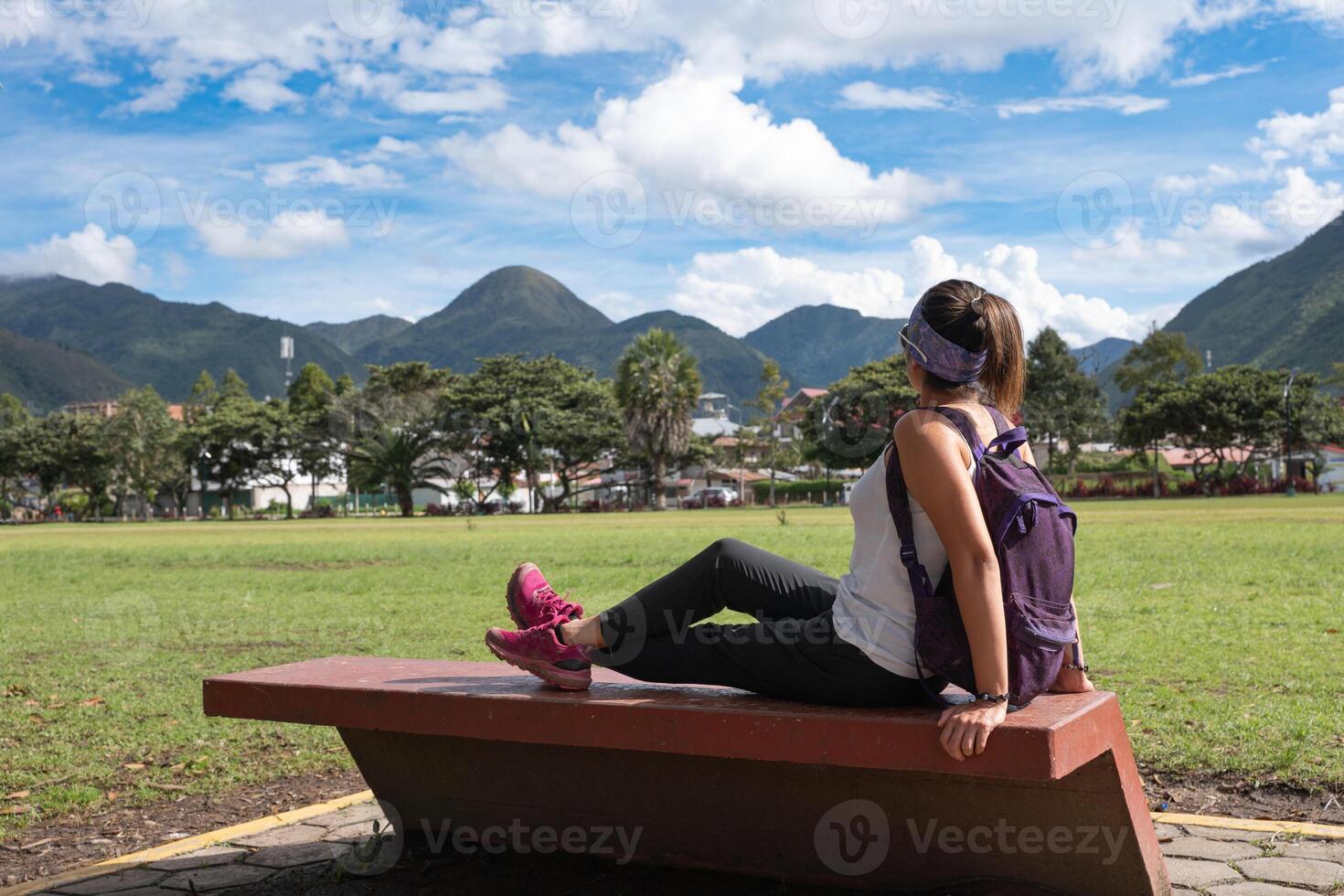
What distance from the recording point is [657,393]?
6494 cm

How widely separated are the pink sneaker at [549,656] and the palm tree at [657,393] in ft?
202

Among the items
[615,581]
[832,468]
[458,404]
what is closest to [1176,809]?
[615,581]

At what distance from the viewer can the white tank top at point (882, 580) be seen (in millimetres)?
2838

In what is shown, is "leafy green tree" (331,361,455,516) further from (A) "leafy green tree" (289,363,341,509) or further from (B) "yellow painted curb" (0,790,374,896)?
(B) "yellow painted curb" (0,790,374,896)

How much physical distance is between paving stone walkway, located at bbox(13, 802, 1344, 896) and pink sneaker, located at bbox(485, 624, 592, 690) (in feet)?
2.58

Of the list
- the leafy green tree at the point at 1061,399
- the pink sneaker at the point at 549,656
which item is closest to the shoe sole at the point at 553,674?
the pink sneaker at the point at 549,656

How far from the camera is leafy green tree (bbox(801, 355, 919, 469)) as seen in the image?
6900cm

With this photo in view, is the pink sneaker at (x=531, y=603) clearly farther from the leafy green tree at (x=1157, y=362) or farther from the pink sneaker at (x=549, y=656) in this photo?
the leafy green tree at (x=1157, y=362)

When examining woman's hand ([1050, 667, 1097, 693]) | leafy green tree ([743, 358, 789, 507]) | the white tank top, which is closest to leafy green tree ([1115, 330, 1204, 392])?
leafy green tree ([743, 358, 789, 507])

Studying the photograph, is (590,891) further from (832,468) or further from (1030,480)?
(832,468)

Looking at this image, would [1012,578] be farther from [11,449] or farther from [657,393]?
[11,449]

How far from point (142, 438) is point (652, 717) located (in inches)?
3141

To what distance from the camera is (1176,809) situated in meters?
4.32

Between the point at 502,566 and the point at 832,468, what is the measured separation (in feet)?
205
